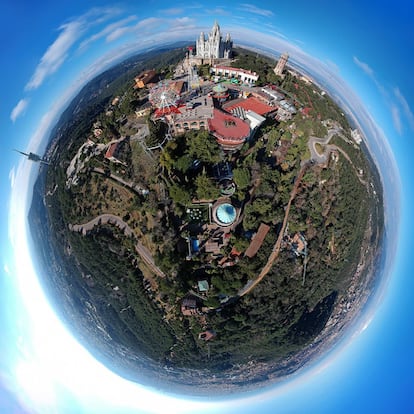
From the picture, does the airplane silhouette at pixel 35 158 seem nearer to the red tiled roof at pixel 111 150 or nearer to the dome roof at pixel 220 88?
the red tiled roof at pixel 111 150

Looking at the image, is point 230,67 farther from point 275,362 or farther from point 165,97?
point 275,362

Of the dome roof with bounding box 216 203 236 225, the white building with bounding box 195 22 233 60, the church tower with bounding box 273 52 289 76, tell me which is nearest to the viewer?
the dome roof with bounding box 216 203 236 225

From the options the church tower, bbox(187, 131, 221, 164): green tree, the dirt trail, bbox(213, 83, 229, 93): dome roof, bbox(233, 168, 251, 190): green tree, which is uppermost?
the church tower

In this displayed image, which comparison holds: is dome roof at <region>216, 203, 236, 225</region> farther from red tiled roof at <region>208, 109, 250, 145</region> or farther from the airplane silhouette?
the airplane silhouette

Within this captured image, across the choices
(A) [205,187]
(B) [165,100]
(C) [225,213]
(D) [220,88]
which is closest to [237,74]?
(D) [220,88]

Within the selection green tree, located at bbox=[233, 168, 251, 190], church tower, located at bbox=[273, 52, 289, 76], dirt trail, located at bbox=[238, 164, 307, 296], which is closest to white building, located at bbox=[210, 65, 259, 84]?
→ church tower, located at bbox=[273, 52, 289, 76]

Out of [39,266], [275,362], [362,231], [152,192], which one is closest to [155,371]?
[275,362]

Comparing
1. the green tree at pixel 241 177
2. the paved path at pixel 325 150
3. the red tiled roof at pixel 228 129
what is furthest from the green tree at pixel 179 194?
the paved path at pixel 325 150
